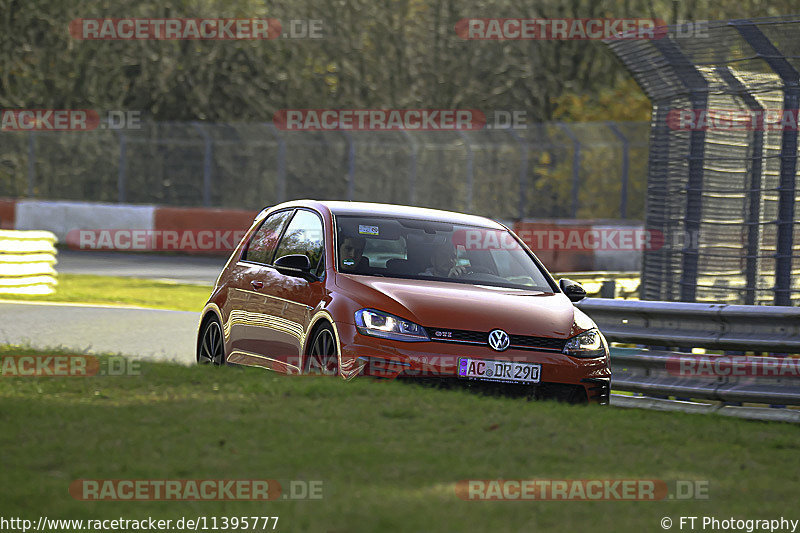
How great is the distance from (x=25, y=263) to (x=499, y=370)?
481 inches

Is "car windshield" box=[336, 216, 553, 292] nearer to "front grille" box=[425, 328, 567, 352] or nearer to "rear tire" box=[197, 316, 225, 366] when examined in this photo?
"front grille" box=[425, 328, 567, 352]

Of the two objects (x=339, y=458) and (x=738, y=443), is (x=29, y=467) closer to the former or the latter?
(x=339, y=458)

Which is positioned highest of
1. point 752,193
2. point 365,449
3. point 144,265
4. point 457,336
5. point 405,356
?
point 752,193

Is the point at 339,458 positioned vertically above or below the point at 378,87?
below

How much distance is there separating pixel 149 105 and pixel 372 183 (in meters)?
12.2

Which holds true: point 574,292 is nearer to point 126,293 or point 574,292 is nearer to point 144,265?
point 126,293

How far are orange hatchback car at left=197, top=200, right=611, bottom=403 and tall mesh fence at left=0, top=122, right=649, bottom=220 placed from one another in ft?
A: 52.6

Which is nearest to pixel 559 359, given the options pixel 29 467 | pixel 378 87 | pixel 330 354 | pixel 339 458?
pixel 330 354

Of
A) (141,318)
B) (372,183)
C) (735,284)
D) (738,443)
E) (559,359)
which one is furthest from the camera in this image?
(372,183)

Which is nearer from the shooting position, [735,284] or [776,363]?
[776,363]

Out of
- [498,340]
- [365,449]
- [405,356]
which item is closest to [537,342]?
[498,340]

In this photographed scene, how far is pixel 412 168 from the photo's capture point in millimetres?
28453

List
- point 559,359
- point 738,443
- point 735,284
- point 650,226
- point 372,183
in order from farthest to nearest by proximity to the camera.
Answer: point 372,183, point 650,226, point 735,284, point 559,359, point 738,443

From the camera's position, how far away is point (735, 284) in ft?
41.1
